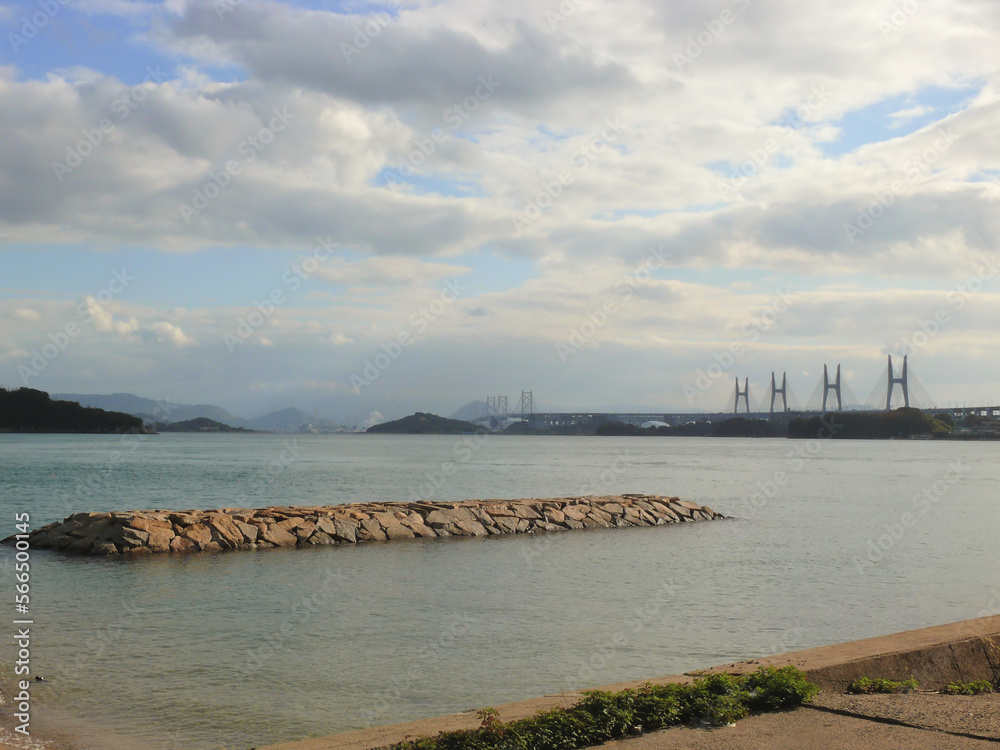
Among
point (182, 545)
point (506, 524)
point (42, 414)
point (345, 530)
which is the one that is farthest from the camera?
point (42, 414)

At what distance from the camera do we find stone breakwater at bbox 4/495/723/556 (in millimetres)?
16094

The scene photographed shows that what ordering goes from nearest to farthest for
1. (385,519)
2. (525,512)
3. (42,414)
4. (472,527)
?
(385,519)
(472,527)
(525,512)
(42,414)

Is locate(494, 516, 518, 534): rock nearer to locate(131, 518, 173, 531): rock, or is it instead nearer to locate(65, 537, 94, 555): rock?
locate(131, 518, 173, 531): rock

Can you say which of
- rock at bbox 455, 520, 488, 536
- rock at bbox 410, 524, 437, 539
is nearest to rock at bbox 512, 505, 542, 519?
rock at bbox 455, 520, 488, 536

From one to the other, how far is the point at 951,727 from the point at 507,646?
15.3ft

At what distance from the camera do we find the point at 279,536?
1734cm

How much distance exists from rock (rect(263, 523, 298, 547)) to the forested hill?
433 feet

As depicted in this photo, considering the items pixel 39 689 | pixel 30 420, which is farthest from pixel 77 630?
pixel 30 420

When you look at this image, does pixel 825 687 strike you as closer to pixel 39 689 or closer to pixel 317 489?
pixel 39 689

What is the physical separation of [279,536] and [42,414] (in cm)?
13786

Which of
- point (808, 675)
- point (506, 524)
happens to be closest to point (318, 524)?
point (506, 524)

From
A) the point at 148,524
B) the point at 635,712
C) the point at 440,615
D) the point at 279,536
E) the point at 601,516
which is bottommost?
the point at 601,516

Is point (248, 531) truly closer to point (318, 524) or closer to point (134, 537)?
point (318, 524)

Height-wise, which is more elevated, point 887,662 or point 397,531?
point 887,662
